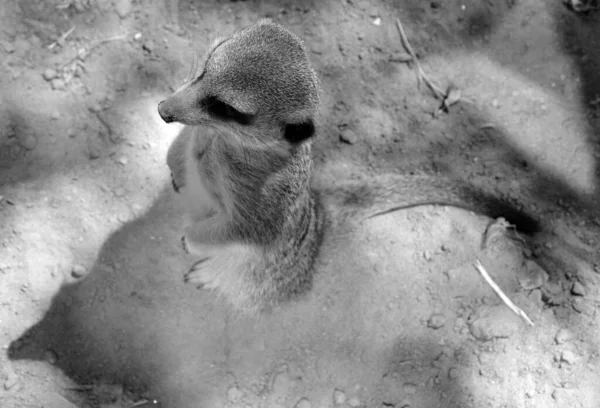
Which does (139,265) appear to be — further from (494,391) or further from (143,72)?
(494,391)

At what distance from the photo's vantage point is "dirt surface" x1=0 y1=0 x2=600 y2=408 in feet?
7.58

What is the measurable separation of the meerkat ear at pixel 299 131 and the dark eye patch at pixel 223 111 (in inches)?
5.3

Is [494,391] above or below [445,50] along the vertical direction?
below

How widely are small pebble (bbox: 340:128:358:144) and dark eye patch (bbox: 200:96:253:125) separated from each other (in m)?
1.28

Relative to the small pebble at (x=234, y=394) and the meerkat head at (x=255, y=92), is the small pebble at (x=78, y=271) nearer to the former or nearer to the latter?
the small pebble at (x=234, y=394)

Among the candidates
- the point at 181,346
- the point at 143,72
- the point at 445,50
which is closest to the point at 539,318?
the point at 445,50

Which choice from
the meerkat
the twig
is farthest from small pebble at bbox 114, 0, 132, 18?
the meerkat

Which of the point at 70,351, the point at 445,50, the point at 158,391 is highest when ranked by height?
the point at 445,50

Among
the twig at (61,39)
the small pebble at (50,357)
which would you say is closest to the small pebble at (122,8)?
the twig at (61,39)

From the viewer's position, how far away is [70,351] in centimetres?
223

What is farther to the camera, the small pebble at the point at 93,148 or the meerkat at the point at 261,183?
the small pebble at the point at 93,148

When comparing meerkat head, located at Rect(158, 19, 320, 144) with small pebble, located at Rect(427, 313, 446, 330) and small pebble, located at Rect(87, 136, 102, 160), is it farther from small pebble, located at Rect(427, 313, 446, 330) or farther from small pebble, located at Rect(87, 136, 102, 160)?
small pebble, located at Rect(427, 313, 446, 330)

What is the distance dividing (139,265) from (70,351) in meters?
0.47

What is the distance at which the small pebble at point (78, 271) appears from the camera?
7.64ft
